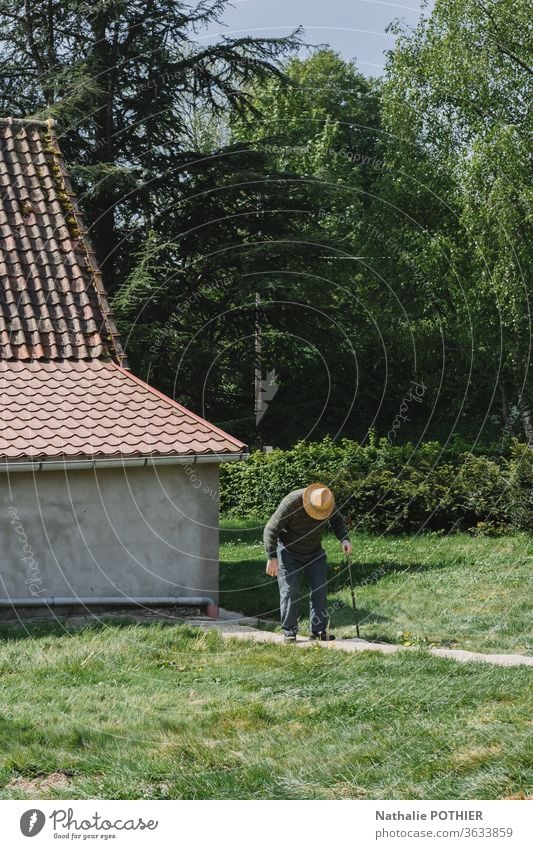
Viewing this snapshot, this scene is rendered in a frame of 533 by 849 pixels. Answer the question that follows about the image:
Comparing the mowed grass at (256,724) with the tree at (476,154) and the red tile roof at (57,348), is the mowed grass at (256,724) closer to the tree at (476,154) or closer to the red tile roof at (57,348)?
the red tile roof at (57,348)

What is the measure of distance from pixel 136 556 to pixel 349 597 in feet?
8.69

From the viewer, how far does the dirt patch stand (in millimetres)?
6070

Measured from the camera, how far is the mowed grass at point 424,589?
10867 millimetres

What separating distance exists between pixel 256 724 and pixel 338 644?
9.89ft

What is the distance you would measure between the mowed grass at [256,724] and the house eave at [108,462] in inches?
102

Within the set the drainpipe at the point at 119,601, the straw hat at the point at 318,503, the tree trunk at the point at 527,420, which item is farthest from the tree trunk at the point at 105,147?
the straw hat at the point at 318,503

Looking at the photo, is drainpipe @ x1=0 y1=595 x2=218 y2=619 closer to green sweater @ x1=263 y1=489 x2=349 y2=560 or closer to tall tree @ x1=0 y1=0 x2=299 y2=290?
green sweater @ x1=263 y1=489 x2=349 y2=560

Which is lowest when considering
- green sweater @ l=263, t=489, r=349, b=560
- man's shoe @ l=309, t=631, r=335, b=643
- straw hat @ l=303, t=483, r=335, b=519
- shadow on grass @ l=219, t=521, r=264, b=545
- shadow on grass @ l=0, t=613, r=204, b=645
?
shadow on grass @ l=219, t=521, r=264, b=545

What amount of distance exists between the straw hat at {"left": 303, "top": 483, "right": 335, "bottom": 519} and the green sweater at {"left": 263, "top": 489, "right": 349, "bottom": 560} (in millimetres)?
147

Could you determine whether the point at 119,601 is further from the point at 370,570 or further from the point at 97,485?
the point at 370,570

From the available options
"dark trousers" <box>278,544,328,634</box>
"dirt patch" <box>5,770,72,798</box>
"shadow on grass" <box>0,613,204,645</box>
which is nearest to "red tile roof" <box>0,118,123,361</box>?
"shadow on grass" <box>0,613,204,645</box>

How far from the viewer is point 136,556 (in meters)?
12.7

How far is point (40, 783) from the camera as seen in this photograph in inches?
247

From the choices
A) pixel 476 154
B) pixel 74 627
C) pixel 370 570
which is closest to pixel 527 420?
pixel 476 154
